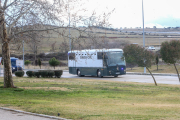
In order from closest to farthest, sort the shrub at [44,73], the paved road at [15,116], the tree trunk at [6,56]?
the paved road at [15,116] < the tree trunk at [6,56] < the shrub at [44,73]

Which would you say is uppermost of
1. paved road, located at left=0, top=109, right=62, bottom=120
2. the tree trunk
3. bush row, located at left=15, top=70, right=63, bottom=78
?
the tree trunk

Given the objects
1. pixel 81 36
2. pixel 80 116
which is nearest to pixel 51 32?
pixel 81 36

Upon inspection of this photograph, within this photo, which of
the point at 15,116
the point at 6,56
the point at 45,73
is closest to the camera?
the point at 15,116

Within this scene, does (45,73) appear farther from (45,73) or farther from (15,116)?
(15,116)

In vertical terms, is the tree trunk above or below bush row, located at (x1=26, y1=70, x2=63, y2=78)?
above

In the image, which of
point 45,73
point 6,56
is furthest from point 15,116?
point 45,73

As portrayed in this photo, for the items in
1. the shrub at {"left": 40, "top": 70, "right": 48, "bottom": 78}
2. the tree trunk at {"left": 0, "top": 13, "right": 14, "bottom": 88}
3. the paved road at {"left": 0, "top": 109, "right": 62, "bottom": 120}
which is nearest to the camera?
the paved road at {"left": 0, "top": 109, "right": 62, "bottom": 120}

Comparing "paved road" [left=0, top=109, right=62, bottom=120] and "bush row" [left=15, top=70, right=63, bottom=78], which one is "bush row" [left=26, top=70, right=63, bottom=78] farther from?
"paved road" [left=0, top=109, right=62, bottom=120]

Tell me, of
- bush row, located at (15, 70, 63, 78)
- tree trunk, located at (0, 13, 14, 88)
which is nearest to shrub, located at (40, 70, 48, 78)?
bush row, located at (15, 70, 63, 78)

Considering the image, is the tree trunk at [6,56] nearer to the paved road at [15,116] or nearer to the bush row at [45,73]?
the paved road at [15,116]

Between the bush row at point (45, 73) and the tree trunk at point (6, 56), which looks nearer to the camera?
the tree trunk at point (6, 56)

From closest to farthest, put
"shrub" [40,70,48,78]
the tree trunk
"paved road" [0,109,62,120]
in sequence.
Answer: "paved road" [0,109,62,120] < the tree trunk < "shrub" [40,70,48,78]

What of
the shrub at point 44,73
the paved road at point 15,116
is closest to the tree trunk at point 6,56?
the paved road at point 15,116

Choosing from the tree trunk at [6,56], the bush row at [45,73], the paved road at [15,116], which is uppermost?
the tree trunk at [6,56]
